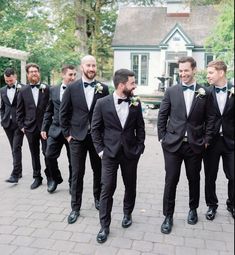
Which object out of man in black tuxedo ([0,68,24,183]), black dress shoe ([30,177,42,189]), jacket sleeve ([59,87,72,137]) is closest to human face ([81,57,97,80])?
jacket sleeve ([59,87,72,137])

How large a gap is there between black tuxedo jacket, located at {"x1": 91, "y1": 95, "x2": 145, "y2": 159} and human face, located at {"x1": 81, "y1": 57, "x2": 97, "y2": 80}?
21.5 inches

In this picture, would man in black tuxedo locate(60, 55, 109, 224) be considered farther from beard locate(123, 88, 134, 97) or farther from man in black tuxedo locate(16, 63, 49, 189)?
man in black tuxedo locate(16, 63, 49, 189)

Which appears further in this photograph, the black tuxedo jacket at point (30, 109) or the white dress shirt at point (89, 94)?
the black tuxedo jacket at point (30, 109)

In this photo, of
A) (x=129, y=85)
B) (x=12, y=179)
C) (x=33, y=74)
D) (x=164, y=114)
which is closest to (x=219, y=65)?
(x=164, y=114)

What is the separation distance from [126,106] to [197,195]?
1.39 metres

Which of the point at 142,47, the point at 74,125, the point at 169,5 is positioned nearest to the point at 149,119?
the point at 74,125

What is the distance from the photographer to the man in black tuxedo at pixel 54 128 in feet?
17.8

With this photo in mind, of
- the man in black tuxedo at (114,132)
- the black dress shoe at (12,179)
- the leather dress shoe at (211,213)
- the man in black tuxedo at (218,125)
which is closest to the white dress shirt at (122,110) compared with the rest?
the man in black tuxedo at (114,132)

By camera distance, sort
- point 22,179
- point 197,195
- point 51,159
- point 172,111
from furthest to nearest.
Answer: point 22,179, point 51,159, point 197,195, point 172,111

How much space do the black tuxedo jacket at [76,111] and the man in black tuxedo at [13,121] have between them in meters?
1.86

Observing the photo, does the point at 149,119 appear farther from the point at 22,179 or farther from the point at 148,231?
the point at 148,231

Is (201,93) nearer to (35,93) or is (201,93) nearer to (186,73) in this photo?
(186,73)

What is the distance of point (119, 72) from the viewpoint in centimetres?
412

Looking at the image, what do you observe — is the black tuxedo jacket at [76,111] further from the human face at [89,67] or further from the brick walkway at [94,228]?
the brick walkway at [94,228]
